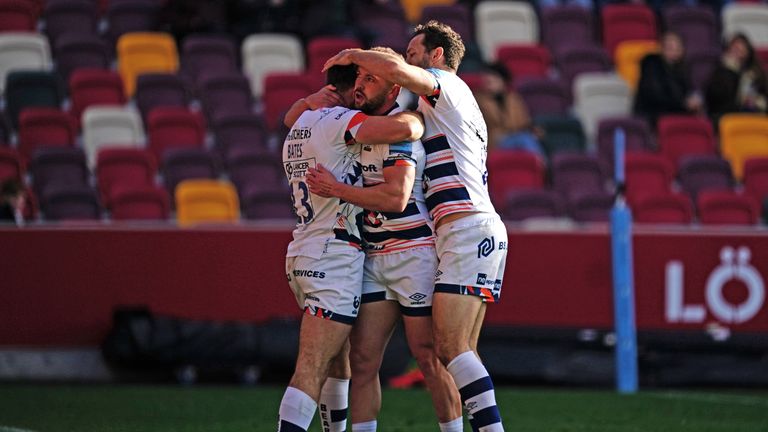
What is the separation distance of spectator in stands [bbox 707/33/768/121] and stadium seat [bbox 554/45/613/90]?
1.36m

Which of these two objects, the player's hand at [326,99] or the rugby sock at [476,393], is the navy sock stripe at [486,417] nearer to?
the rugby sock at [476,393]

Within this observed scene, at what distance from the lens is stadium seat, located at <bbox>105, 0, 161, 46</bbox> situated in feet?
52.6

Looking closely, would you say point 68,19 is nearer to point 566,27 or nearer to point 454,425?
point 566,27

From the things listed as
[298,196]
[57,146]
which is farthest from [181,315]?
[298,196]

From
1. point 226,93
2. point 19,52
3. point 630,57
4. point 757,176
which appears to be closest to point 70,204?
point 226,93

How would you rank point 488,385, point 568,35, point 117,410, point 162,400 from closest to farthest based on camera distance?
point 488,385
point 117,410
point 162,400
point 568,35

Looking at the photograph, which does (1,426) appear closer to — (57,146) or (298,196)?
(298,196)

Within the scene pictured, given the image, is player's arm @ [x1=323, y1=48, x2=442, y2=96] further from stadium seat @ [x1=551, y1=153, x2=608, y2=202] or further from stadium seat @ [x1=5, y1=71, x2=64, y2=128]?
stadium seat @ [x1=5, y1=71, x2=64, y2=128]

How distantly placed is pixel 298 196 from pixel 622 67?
1070 cm

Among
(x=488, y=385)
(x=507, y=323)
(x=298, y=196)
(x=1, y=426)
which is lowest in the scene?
(x=507, y=323)

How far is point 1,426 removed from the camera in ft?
27.6

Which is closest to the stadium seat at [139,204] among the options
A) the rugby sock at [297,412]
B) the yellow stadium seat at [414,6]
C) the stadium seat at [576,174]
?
the stadium seat at [576,174]

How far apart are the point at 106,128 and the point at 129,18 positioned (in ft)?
7.40

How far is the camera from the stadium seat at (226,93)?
14.9 meters
